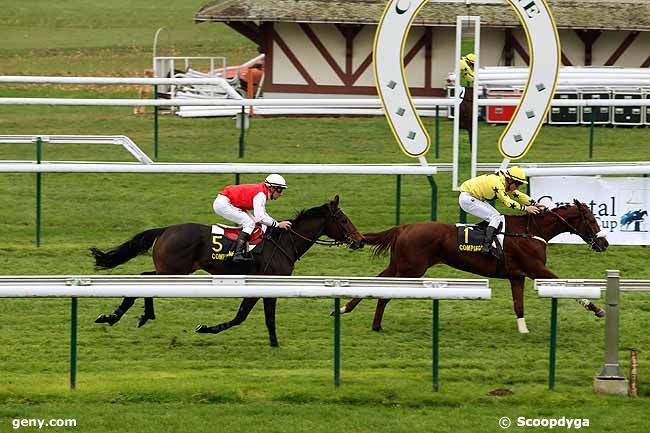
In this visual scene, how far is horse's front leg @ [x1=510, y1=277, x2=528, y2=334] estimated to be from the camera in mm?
10797

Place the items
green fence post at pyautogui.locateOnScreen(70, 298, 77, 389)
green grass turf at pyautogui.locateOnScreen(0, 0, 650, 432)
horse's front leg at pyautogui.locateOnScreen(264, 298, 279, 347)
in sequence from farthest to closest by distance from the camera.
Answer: horse's front leg at pyautogui.locateOnScreen(264, 298, 279, 347) → green fence post at pyautogui.locateOnScreen(70, 298, 77, 389) → green grass turf at pyautogui.locateOnScreen(0, 0, 650, 432)

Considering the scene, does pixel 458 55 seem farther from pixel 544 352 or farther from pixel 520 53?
pixel 520 53

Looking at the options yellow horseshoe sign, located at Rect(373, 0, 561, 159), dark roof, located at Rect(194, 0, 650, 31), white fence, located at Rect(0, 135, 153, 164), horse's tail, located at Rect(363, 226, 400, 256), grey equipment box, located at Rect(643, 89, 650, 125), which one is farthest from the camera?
dark roof, located at Rect(194, 0, 650, 31)

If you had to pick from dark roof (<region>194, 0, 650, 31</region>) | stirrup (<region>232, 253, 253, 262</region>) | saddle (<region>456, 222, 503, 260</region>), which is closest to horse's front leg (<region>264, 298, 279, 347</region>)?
stirrup (<region>232, 253, 253, 262</region>)

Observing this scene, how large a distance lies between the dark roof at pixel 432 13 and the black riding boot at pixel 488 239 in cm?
877

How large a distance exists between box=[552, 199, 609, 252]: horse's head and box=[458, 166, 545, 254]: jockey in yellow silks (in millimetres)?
258

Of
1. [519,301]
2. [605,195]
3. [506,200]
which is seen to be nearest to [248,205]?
[506,200]

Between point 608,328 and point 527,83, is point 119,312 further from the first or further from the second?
point 527,83

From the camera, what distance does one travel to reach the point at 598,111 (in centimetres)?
1848

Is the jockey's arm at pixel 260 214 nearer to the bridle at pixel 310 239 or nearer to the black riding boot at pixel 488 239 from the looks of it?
the bridle at pixel 310 239

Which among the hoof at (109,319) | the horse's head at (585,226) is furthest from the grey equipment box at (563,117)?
the hoof at (109,319)

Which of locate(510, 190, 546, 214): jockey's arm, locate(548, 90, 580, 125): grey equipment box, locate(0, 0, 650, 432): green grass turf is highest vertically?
locate(548, 90, 580, 125): grey equipment box

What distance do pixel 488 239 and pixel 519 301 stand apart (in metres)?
0.53

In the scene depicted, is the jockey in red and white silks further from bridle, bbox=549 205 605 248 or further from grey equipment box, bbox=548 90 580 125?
grey equipment box, bbox=548 90 580 125
